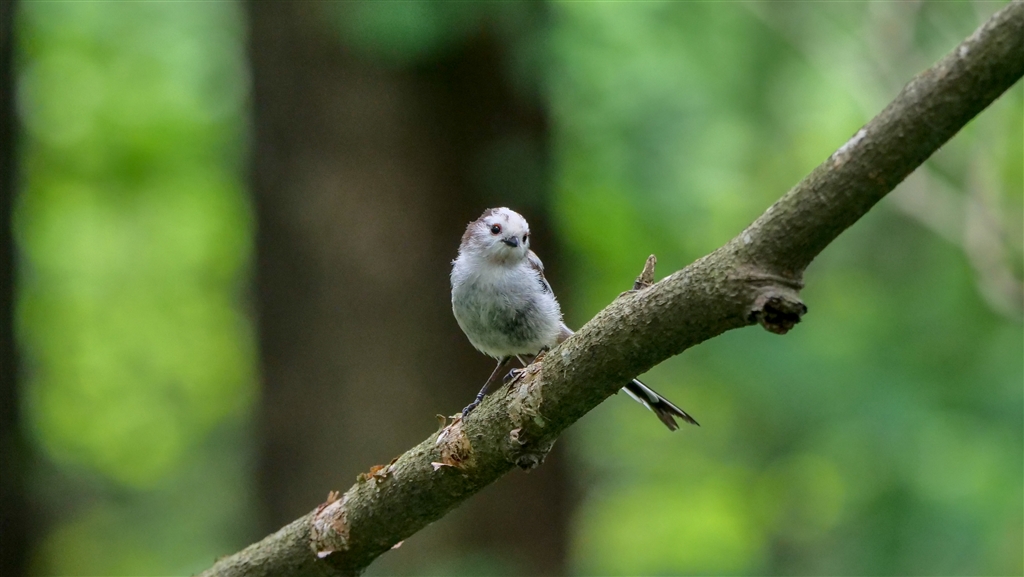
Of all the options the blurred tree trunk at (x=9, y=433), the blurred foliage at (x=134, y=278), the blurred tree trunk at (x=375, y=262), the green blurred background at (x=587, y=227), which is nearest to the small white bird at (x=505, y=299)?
the green blurred background at (x=587, y=227)

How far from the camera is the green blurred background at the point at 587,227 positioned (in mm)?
7551

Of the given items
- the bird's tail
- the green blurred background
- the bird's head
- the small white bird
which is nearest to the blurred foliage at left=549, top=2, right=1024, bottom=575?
the green blurred background

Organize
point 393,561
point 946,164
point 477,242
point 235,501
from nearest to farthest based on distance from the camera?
point 477,242
point 393,561
point 946,164
point 235,501

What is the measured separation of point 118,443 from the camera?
16172 millimetres

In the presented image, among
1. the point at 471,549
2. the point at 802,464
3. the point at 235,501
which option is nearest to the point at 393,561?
the point at 471,549

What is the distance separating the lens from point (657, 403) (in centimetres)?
419

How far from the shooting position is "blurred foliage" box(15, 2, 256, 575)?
42.6 feet

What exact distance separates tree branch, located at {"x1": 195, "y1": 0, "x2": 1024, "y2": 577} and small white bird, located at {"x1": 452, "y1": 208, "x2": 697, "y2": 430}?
43.7 inches

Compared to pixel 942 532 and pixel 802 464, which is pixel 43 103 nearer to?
pixel 802 464

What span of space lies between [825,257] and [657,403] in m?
7.60

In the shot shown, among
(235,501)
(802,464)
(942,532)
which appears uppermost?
(802,464)

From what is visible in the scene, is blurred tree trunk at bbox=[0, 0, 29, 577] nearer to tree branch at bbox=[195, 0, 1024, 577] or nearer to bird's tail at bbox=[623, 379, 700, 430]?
tree branch at bbox=[195, 0, 1024, 577]

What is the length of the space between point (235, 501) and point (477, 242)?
11220 mm

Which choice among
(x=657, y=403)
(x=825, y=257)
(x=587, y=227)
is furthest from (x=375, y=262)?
(x=825, y=257)
